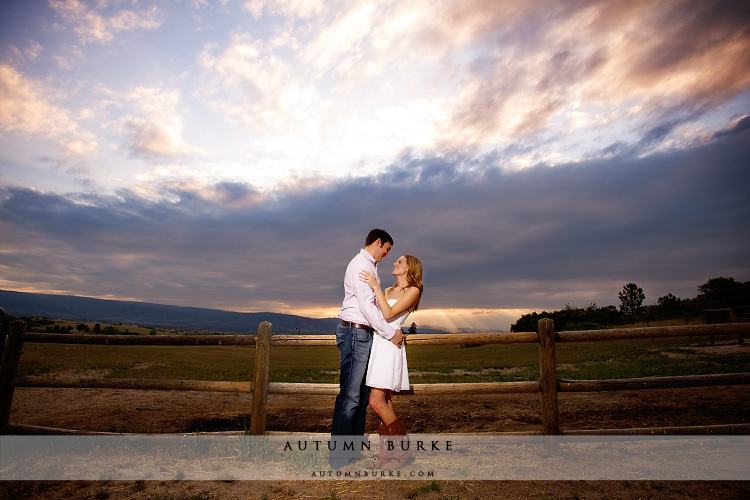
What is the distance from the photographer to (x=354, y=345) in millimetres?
4391

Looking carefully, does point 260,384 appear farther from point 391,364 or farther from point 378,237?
point 378,237

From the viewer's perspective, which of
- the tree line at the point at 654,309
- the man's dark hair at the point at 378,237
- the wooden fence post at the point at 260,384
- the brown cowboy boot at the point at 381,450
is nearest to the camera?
the brown cowboy boot at the point at 381,450

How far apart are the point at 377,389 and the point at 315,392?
1.31m

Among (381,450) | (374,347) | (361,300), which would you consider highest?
(361,300)

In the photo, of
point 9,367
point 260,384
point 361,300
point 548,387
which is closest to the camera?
point 361,300

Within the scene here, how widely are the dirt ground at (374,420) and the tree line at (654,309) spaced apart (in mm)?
42161

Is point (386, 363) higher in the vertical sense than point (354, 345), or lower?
lower

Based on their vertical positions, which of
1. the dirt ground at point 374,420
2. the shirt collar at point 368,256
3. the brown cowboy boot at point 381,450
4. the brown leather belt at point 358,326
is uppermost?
the shirt collar at point 368,256

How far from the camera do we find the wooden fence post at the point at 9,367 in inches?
225

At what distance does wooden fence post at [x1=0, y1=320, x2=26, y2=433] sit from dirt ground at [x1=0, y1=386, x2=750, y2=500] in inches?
50.6

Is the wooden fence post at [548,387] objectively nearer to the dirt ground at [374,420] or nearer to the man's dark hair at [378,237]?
the dirt ground at [374,420]

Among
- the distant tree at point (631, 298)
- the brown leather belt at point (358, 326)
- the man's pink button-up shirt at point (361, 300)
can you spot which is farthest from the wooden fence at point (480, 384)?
the distant tree at point (631, 298)

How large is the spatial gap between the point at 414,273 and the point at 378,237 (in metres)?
0.61

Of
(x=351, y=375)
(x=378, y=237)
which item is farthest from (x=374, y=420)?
(x=378, y=237)
